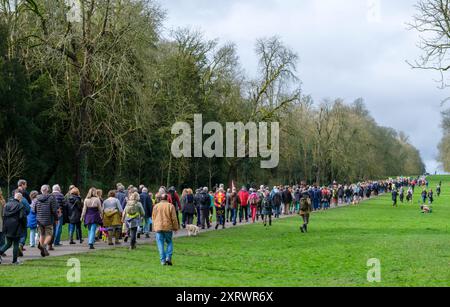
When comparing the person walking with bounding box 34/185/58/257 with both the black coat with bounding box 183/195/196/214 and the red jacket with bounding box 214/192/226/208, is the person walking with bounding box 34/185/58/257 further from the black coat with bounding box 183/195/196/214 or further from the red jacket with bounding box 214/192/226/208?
the red jacket with bounding box 214/192/226/208

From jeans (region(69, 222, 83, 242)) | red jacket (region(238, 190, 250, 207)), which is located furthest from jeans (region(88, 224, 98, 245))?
red jacket (region(238, 190, 250, 207))

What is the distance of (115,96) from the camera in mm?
28594

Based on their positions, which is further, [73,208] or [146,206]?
[146,206]

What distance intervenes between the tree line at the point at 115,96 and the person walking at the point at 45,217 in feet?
37.4

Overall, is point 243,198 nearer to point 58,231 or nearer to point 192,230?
point 192,230

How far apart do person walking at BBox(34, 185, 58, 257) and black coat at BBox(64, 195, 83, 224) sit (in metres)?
3.30

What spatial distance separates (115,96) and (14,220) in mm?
13792

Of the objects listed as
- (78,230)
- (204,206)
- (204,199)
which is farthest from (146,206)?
(204,206)

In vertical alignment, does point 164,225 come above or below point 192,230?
above

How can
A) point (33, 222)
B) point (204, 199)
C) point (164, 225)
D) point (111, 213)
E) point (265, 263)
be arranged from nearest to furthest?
point (164, 225)
point (265, 263)
point (33, 222)
point (111, 213)
point (204, 199)

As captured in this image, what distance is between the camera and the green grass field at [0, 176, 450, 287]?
12828 mm

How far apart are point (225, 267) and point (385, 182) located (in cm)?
8646

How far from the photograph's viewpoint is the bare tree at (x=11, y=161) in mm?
33312
